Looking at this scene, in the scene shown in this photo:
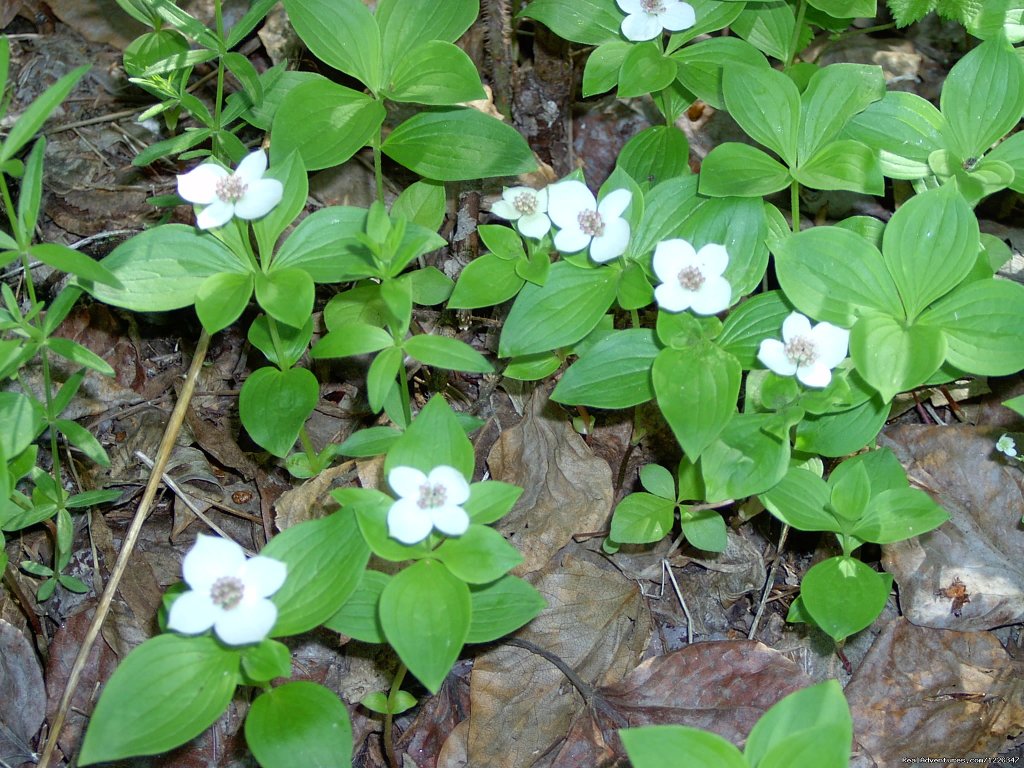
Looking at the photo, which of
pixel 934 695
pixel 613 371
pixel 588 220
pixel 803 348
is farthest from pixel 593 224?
pixel 934 695

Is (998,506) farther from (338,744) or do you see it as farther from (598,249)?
(338,744)

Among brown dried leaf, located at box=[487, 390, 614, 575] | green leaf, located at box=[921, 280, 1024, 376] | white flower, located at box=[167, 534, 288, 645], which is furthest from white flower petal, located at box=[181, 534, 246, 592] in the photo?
green leaf, located at box=[921, 280, 1024, 376]

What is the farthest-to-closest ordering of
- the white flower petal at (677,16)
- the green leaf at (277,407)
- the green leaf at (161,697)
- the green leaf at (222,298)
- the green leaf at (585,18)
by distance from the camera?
1. the green leaf at (585,18)
2. the white flower petal at (677,16)
3. the green leaf at (277,407)
4. the green leaf at (222,298)
5. the green leaf at (161,697)

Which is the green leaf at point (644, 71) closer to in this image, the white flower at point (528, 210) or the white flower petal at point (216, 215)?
the white flower at point (528, 210)

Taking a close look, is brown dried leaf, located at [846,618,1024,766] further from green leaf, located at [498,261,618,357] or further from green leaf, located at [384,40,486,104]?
green leaf, located at [384,40,486,104]

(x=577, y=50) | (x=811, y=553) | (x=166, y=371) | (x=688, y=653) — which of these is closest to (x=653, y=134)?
(x=577, y=50)

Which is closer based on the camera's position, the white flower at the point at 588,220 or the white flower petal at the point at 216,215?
the white flower petal at the point at 216,215

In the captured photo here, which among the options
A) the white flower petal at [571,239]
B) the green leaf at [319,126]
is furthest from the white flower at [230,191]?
the white flower petal at [571,239]
